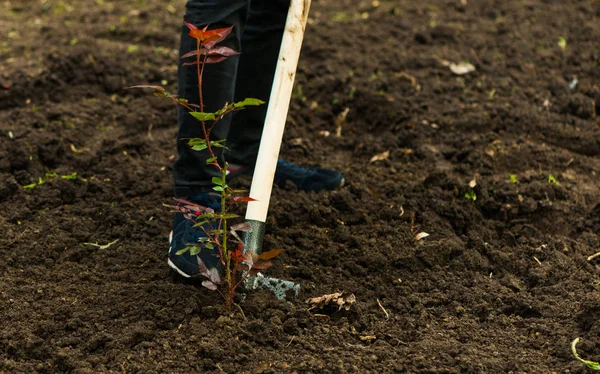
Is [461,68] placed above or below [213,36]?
below

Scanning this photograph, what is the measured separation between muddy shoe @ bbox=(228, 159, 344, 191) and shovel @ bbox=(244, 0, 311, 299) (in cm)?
68

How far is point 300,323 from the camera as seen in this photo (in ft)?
6.99

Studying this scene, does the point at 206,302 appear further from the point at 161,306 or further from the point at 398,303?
the point at 398,303

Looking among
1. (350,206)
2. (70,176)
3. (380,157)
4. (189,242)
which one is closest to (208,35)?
(189,242)

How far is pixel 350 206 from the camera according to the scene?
2738 mm

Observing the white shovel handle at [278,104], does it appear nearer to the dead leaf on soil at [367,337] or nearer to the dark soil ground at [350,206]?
the dark soil ground at [350,206]

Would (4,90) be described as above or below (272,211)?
below

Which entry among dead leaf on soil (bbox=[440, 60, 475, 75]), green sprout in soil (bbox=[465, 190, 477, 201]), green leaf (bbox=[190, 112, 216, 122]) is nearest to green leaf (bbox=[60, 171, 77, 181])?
green leaf (bbox=[190, 112, 216, 122])

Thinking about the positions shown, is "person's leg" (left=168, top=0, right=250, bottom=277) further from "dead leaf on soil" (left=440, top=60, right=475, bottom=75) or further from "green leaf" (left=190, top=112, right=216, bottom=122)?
"dead leaf on soil" (left=440, top=60, right=475, bottom=75)

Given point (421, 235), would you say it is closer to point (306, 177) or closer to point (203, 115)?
point (306, 177)

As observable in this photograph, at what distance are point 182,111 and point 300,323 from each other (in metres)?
0.79

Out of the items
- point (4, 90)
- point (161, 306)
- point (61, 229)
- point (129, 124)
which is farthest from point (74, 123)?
point (161, 306)

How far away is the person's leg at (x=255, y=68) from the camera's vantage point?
262 cm

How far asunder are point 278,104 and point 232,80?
0.75ft
